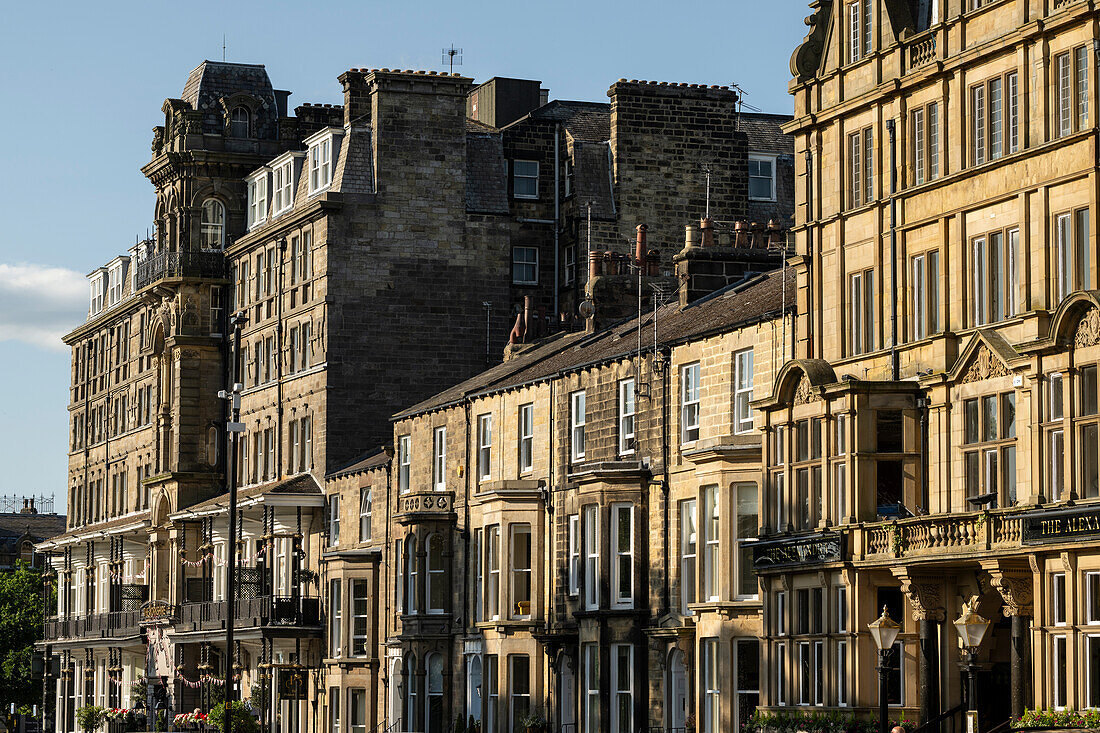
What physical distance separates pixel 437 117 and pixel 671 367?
28082mm

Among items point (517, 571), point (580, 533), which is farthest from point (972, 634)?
point (517, 571)

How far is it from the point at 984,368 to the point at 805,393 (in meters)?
5.36

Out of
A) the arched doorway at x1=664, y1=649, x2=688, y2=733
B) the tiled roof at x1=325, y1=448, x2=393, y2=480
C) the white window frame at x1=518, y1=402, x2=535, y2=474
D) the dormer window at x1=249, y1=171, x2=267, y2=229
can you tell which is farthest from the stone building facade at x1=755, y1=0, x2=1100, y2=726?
the dormer window at x1=249, y1=171, x2=267, y2=229

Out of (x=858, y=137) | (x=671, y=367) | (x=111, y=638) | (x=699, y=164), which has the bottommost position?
(x=111, y=638)

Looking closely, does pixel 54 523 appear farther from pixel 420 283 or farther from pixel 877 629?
pixel 877 629

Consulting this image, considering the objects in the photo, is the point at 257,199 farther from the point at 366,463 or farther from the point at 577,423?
the point at 577,423

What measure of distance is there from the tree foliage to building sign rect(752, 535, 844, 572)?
88.1 m

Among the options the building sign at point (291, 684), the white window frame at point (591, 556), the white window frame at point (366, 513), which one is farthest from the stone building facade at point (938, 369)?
the building sign at point (291, 684)

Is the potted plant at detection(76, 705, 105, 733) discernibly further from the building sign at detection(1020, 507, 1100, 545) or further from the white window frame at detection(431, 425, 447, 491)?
the building sign at detection(1020, 507, 1100, 545)

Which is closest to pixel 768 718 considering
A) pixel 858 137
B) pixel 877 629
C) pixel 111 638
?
pixel 877 629

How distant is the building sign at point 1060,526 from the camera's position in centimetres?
3262

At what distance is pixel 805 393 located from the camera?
41.4 metres

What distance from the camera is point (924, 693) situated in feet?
124

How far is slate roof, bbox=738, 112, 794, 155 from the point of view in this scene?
253 ft
